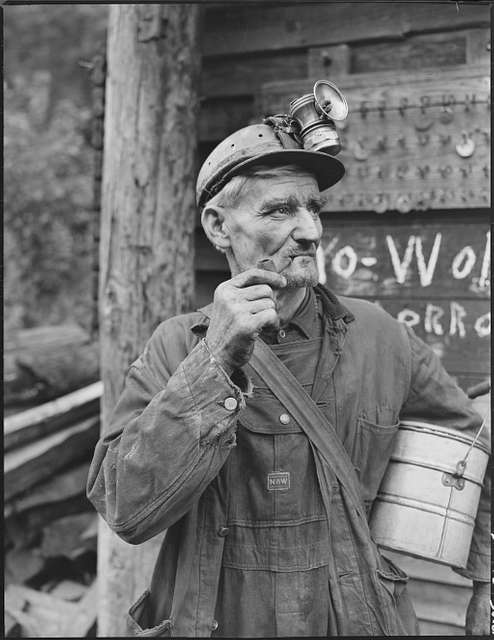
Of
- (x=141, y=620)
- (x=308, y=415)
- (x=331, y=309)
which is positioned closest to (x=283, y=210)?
(x=331, y=309)

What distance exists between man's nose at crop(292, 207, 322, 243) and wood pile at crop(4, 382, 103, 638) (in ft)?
9.94

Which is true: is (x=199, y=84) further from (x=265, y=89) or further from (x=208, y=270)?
(x=208, y=270)

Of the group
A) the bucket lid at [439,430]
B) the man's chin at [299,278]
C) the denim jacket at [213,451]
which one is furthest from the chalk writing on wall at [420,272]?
the man's chin at [299,278]

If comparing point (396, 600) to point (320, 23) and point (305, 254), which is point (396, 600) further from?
point (320, 23)

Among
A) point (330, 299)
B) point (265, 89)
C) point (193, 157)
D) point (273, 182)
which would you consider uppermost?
point (265, 89)

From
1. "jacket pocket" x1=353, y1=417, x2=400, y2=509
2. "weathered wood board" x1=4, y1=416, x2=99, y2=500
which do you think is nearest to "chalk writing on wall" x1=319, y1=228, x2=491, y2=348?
"jacket pocket" x1=353, y1=417, x2=400, y2=509

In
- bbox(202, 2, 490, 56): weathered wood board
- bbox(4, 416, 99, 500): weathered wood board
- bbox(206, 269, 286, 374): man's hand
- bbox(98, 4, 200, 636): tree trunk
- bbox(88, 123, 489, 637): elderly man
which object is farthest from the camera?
bbox(4, 416, 99, 500): weathered wood board

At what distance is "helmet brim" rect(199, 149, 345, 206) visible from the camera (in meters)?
2.10

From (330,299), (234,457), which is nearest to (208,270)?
(330,299)

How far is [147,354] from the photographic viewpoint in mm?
2279

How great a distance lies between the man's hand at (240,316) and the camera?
6.21ft

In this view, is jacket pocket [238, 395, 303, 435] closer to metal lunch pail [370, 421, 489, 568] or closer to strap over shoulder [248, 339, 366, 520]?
strap over shoulder [248, 339, 366, 520]

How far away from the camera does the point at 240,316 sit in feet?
6.21

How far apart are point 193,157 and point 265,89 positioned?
1.64 ft
